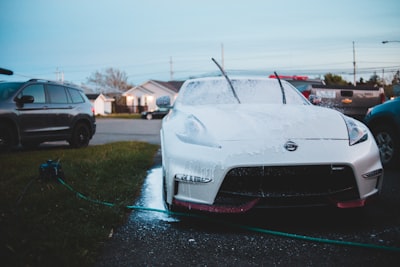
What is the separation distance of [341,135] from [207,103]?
1.68 m

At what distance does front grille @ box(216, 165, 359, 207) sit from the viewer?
2.81 metres

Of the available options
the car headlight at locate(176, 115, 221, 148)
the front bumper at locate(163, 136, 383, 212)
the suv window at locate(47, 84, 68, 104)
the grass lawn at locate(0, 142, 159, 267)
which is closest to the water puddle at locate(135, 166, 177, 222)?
the grass lawn at locate(0, 142, 159, 267)

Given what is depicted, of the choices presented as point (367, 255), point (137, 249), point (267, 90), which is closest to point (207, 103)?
point (267, 90)

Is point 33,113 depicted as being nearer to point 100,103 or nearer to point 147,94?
point 147,94

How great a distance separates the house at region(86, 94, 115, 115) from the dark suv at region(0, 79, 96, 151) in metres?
46.1

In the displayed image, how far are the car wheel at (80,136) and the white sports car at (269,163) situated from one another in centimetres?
658

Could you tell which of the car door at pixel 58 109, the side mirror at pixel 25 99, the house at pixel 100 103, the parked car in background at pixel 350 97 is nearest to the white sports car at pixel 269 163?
the parked car in background at pixel 350 97

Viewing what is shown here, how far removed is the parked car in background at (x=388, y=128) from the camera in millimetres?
5441

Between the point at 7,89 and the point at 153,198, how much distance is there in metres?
5.46

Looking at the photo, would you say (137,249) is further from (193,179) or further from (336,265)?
(336,265)

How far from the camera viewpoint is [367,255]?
240 centimetres

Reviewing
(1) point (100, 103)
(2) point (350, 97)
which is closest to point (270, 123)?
(2) point (350, 97)

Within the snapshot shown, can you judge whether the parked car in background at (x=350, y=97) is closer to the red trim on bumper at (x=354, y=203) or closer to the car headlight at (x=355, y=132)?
the car headlight at (x=355, y=132)

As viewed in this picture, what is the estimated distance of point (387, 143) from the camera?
5.61 m
